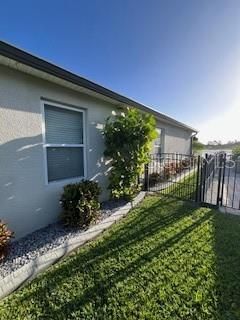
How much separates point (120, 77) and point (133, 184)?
6118 mm

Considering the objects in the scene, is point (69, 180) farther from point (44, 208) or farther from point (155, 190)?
point (155, 190)

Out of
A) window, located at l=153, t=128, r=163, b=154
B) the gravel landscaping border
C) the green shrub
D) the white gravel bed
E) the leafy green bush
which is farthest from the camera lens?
window, located at l=153, t=128, r=163, b=154

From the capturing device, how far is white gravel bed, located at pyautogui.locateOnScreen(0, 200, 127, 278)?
9.53ft

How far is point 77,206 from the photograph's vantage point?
4.04 metres

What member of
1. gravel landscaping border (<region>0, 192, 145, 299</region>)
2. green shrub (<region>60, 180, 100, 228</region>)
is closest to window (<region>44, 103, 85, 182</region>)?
green shrub (<region>60, 180, 100, 228</region>)

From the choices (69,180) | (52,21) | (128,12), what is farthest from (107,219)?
(128,12)

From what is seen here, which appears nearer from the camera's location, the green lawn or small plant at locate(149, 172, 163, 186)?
the green lawn

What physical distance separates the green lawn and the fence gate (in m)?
1.67

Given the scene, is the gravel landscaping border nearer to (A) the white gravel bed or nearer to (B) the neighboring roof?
(A) the white gravel bed

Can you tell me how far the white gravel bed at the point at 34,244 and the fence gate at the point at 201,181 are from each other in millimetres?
3366

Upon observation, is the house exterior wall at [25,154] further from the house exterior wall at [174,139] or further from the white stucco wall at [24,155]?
the house exterior wall at [174,139]

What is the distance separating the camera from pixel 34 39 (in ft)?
18.2

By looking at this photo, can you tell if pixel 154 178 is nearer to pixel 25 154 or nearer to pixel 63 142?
pixel 63 142

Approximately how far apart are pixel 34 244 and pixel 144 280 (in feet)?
7.07
